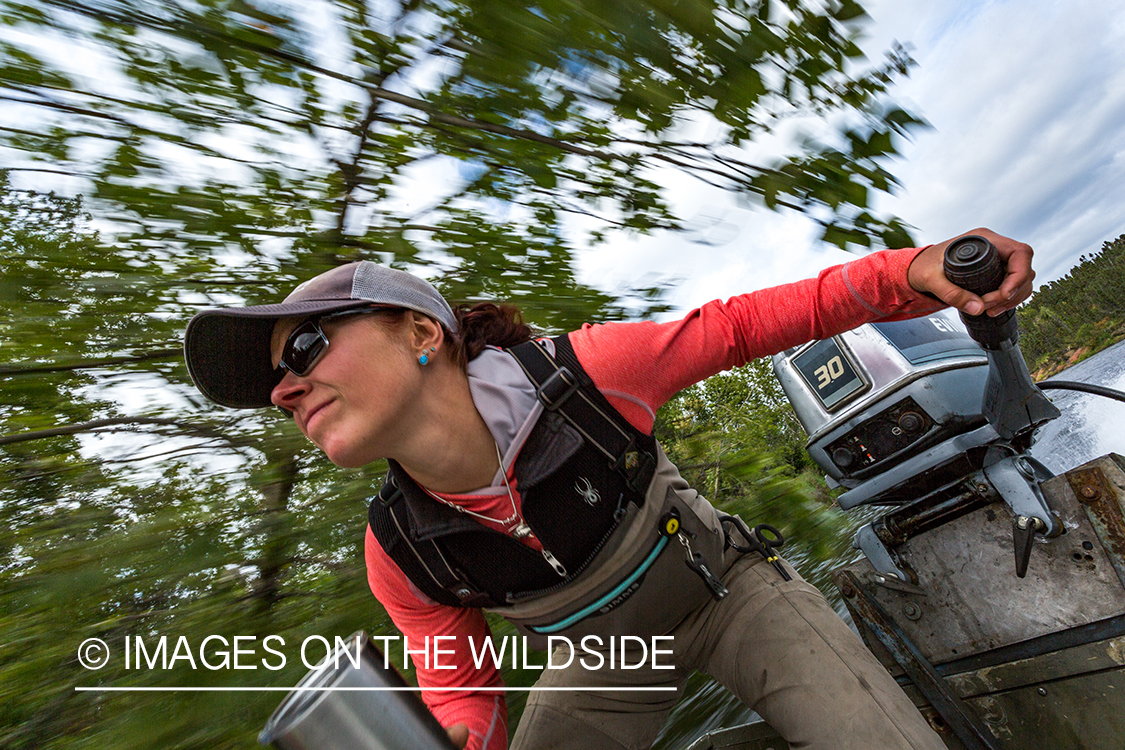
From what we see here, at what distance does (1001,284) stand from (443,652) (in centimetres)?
196

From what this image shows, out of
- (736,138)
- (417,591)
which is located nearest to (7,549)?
(417,591)

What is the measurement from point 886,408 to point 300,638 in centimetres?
291

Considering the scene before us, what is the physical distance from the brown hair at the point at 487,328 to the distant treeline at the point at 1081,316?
55045 millimetres

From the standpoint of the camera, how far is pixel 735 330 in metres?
1.72

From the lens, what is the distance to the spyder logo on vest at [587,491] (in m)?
1.77

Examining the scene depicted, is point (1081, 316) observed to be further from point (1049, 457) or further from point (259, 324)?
point (259, 324)

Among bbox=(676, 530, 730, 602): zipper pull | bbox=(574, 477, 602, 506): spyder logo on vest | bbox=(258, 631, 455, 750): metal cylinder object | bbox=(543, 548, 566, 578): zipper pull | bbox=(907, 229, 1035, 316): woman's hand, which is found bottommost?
bbox=(543, 548, 566, 578): zipper pull

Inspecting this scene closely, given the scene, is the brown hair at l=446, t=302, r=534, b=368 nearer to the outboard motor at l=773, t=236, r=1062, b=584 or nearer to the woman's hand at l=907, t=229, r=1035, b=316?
the woman's hand at l=907, t=229, r=1035, b=316

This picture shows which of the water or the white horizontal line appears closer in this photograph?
the white horizontal line

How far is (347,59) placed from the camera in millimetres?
2059

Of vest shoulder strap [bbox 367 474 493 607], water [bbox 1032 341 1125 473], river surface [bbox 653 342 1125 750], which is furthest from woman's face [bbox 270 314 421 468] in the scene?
water [bbox 1032 341 1125 473]

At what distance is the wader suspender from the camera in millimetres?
1759

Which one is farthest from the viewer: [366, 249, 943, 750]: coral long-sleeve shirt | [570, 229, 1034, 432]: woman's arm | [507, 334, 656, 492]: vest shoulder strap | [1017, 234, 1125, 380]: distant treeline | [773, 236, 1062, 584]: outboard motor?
[1017, 234, 1125, 380]: distant treeline

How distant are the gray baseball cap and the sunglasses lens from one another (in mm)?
56
